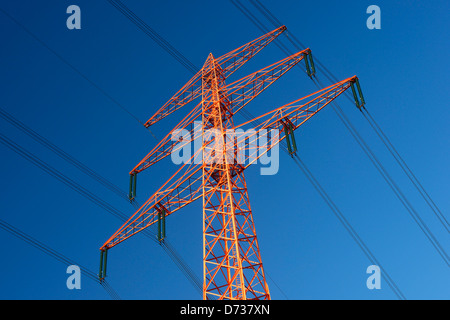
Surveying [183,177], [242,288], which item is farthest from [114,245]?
[242,288]

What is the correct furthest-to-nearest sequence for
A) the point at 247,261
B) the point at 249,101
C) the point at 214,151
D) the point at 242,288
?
the point at 249,101 < the point at 214,151 < the point at 247,261 < the point at 242,288

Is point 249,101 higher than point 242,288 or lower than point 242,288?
higher

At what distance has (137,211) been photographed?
3022 cm

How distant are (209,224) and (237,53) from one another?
50.1 feet

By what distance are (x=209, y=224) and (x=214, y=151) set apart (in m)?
4.62
